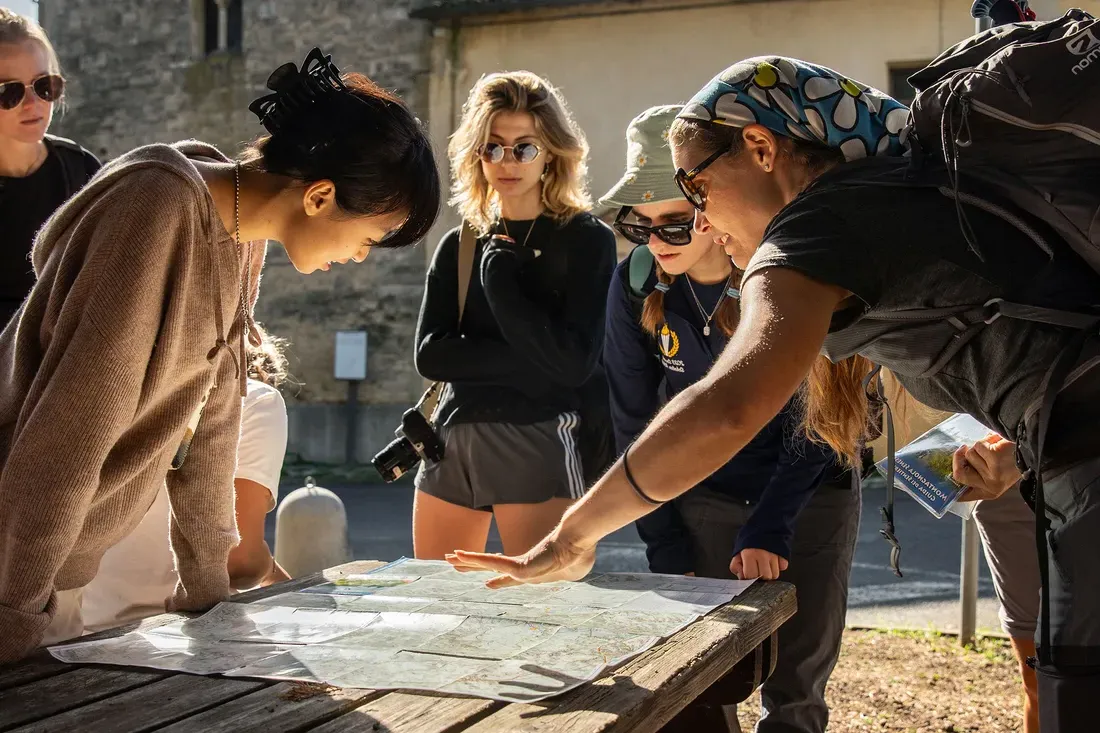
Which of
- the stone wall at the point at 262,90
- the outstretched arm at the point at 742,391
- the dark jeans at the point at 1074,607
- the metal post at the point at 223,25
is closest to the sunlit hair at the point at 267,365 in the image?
the outstretched arm at the point at 742,391

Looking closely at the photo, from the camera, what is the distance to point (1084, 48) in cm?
156

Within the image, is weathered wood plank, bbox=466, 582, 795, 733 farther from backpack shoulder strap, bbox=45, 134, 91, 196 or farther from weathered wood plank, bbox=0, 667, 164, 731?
backpack shoulder strap, bbox=45, 134, 91, 196

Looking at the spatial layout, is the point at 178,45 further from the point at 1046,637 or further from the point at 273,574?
the point at 1046,637

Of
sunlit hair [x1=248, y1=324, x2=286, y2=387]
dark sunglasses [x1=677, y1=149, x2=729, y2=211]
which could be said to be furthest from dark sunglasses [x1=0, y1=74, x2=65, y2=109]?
dark sunglasses [x1=677, y1=149, x2=729, y2=211]

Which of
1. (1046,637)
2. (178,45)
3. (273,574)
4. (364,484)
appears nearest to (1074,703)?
(1046,637)

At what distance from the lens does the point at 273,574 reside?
9.58ft

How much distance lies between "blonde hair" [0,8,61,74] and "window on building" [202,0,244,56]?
13629 millimetres

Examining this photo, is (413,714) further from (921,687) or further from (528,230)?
(921,687)

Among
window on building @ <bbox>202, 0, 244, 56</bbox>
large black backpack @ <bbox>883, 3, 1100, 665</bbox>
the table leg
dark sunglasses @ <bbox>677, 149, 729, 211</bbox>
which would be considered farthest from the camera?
window on building @ <bbox>202, 0, 244, 56</bbox>

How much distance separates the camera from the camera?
11.0 ft

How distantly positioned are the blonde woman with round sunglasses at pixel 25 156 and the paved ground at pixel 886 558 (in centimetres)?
383

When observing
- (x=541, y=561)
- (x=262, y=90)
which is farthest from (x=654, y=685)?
(x=262, y=90)

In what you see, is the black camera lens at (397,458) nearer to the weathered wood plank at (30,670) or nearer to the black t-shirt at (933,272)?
the weathered wood plank at (30,670)

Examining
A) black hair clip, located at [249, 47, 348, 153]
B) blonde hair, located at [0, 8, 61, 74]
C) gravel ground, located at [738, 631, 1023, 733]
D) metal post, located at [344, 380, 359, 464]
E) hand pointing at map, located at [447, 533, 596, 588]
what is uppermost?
blonde hair, located at [0, 8, 61, 74]
